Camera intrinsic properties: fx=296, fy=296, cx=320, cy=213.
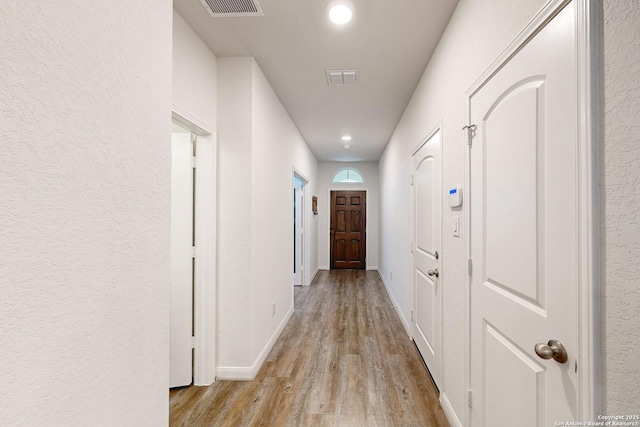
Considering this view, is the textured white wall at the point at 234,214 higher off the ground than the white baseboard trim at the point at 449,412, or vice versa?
the textured white wall at the point at 234,214

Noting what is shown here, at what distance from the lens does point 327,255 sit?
7.10 m

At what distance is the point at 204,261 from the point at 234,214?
42 centimetres

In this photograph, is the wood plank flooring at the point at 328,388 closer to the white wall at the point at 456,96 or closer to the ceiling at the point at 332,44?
the white wall at the point at 456,96

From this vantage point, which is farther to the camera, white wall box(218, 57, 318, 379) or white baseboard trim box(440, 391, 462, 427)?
white wall box(218, 57, 318, 379)

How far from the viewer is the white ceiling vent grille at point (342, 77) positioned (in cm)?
259

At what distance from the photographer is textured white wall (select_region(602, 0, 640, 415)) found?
0.68 metres

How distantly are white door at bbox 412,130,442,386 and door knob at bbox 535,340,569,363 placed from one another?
119 cm

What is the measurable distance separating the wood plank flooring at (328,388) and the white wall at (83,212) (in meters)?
0.92

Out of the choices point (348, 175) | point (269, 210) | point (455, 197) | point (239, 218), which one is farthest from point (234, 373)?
point (348, 175)

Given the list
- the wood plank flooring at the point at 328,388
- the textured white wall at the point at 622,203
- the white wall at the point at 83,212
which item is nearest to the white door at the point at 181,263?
the wood plank flooring at the point at 328,388

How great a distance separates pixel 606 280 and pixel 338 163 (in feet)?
21.3

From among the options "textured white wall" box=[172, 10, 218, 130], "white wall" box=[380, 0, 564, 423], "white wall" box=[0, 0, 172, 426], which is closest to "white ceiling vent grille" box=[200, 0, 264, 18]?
"textured white wall" box=[172, 10, 218, 130]

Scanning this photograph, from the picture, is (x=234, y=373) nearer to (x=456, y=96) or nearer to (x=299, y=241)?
(x=456, y=96)

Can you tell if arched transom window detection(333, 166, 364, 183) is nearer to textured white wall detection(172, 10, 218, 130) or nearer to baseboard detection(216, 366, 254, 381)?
textured white wall detection(172, 10, 218, 130)
